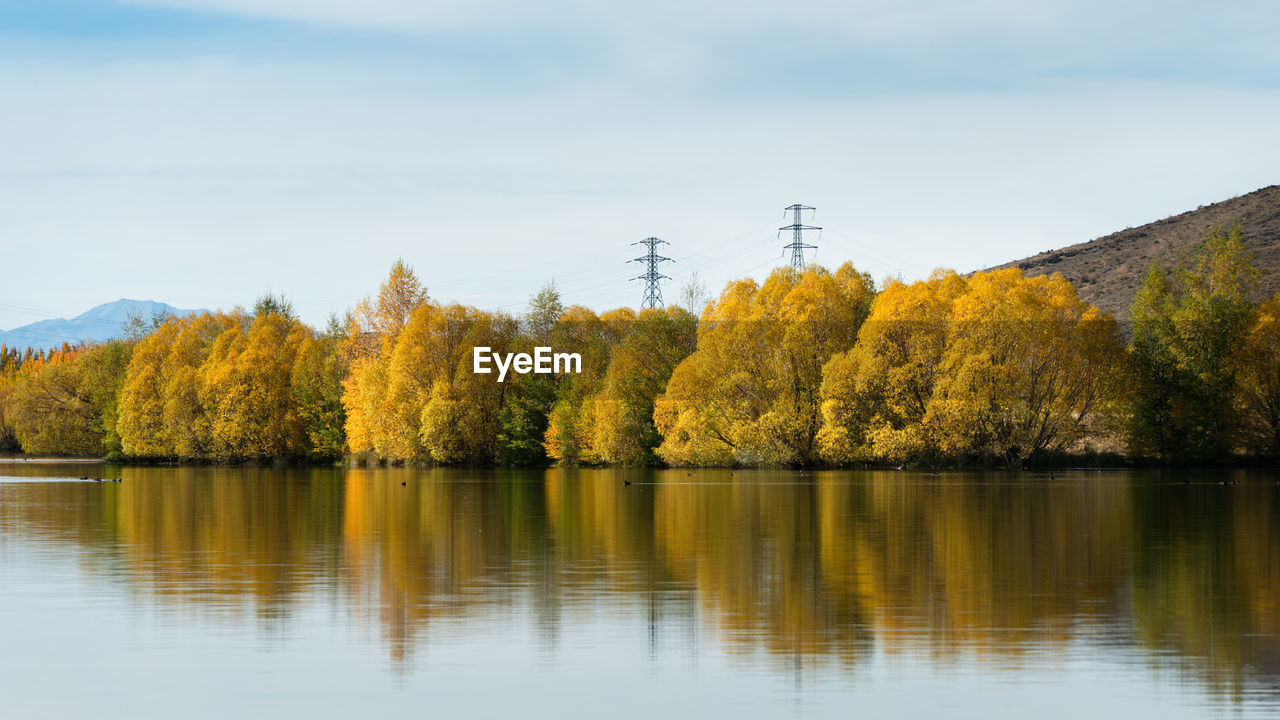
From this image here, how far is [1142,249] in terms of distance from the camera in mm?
177000

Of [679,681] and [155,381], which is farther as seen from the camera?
[155,381]

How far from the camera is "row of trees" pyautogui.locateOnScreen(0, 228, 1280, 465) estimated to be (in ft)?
297

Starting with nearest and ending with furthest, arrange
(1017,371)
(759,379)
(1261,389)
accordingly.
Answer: (1017,371), (1261,389), (759,379)

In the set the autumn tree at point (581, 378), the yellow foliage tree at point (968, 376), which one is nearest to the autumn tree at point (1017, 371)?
the yellow foliage tree at point (968, 376)

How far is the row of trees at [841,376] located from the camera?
9044cm

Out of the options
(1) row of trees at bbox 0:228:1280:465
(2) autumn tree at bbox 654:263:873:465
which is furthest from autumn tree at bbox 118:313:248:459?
(2) autumn tree at bbox 654:263:873:465

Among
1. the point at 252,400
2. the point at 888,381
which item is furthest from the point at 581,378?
the point at 252,400

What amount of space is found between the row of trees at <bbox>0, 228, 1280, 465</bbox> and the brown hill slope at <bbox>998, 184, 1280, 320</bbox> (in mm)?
56710

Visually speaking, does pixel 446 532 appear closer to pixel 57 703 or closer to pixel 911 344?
pixel 57 703

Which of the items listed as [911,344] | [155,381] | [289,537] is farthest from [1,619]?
[155,381]

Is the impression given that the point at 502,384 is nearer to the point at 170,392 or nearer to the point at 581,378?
the point at 581,378

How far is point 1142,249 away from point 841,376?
106 m

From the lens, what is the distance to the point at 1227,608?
18.6 meters

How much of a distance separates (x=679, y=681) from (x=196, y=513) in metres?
33.4
